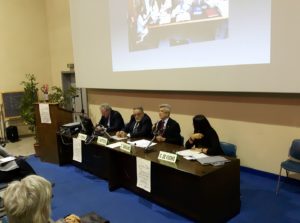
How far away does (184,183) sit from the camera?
8.82 feet

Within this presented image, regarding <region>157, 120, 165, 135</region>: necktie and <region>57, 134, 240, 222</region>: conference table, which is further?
<region>157, 120, 165, 135</region>: necktie

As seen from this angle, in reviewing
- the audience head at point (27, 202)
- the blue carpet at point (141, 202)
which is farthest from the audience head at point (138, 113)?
the audience head at point (27, 202)

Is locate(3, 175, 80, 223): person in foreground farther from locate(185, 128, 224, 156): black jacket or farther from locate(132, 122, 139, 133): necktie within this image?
locate(132, 122, 139, 133): necktie

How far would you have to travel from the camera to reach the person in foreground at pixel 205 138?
3.05m

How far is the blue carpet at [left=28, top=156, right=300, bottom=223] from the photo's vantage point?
2.84 metres

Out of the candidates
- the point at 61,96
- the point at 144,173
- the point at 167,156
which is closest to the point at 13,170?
the point at 144,173

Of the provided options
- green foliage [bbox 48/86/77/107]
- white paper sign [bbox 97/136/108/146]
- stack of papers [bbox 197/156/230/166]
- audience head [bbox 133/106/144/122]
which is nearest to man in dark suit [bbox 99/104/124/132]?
audience head [bbox 133/106/144/122]

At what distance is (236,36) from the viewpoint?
3.52 metres

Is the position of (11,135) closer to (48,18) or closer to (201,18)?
(48,18)

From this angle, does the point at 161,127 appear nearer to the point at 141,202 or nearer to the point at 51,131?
the point at 141,202

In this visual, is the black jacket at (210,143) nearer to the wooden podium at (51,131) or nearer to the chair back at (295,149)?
the chair back at (295,149)

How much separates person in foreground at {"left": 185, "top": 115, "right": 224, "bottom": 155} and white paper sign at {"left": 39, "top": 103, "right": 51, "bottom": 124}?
260 centimetres

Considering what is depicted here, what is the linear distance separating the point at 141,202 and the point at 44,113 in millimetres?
2457

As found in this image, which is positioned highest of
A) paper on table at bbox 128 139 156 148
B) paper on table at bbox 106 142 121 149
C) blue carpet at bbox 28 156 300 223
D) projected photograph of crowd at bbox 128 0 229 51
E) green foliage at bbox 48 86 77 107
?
projected photograph of crowd at bbox 128 0 229 51
